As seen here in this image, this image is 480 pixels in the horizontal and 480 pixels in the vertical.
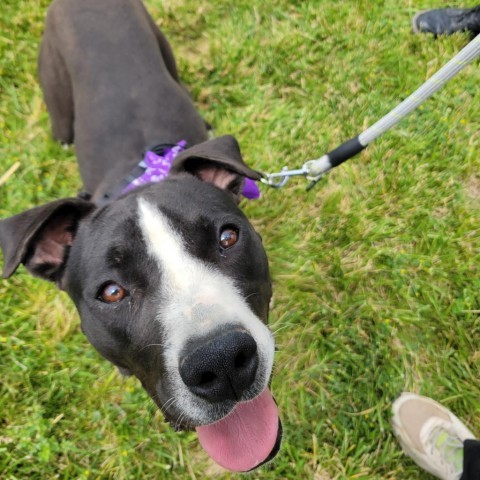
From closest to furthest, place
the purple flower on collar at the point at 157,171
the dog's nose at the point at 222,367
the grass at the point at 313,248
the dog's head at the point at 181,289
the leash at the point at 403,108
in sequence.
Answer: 1. the dog's nose at the point at 222,367
2. the dog's head at the point at 181,289
3. the leash at the point at 403,108
4. the purple flower on collar at the point at 157,171
5. the grass at the point at 313,248

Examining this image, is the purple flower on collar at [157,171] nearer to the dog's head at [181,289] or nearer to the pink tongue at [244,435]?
the dog's head at [181,289]

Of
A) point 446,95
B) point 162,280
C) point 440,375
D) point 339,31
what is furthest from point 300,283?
point 339,31

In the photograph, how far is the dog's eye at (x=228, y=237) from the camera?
2.70m

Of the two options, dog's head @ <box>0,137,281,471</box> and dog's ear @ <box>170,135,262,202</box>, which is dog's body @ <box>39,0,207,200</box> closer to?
dog's ear @ <box>170,135,262,202</box>

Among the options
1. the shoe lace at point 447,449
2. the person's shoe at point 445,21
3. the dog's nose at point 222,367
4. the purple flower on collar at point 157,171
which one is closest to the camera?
the dog's nose at point 222,367

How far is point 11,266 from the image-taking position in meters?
2.69

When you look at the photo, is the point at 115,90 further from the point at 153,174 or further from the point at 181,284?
the point at 181,284

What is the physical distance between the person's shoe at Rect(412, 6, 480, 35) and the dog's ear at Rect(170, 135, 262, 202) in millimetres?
3029

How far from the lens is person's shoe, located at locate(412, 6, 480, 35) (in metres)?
4.91

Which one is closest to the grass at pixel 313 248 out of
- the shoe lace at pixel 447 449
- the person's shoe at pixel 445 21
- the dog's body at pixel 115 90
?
the person's shoe at pixel 445 21

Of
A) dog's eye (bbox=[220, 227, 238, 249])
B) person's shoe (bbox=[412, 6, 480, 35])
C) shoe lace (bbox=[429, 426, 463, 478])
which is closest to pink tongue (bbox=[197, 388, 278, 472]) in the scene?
dog's eye (bbox=[220, 227, 238, 249])

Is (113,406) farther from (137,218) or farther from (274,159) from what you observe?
(274,159)

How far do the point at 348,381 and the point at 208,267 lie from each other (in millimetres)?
1998

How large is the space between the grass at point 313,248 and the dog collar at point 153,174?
106cm
